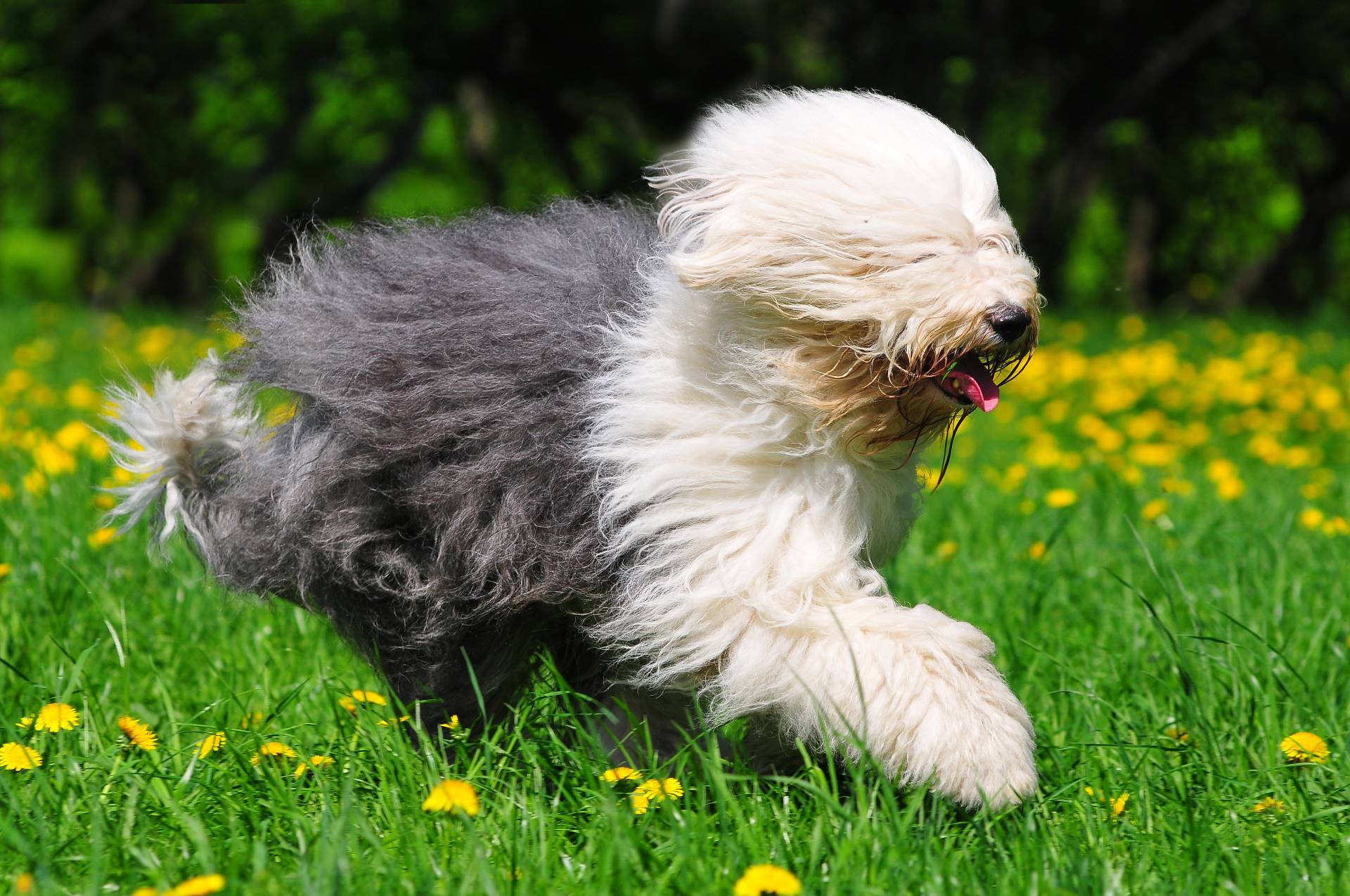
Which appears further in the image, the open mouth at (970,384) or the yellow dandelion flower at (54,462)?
the yellow dandelion flower at (54,462)

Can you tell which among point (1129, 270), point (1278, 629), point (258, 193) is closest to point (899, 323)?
point (1278, 629)

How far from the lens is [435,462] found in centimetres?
262

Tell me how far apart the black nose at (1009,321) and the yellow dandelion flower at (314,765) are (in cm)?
141

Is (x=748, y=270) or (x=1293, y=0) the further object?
(x=1293, y=0)

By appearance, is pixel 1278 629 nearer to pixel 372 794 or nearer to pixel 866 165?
pixel 866 165

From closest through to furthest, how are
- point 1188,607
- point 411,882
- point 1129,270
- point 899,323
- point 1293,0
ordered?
point 411,882
point 899,323
point 1188,607
point 1293,0
point 1129,270

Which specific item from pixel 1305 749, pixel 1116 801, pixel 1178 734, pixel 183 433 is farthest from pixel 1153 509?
pixel 183 433

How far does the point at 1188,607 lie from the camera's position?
327 cm

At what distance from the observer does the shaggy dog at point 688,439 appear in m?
2.41

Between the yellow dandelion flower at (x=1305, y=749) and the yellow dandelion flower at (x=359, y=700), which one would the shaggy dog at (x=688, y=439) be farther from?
the yellow dandelion flower at (x=1305, y=749)

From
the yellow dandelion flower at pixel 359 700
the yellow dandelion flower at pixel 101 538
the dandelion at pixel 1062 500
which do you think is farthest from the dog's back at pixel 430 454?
the dandelion at pixel 1062 500

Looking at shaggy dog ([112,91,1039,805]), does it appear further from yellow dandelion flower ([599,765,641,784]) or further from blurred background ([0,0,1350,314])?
blurred background ([0,0,1350,314])

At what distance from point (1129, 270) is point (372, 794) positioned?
1490 cm

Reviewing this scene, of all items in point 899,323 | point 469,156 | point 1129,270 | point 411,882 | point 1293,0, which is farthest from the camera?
point 1129,270
